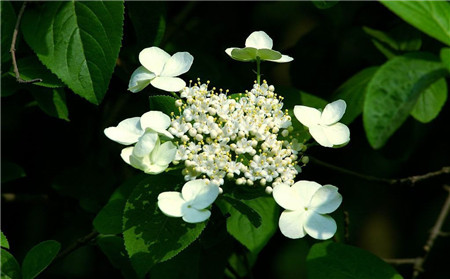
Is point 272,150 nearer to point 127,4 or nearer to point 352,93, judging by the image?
point 352,93

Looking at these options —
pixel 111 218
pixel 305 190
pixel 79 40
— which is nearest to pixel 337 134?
pixel 305 190

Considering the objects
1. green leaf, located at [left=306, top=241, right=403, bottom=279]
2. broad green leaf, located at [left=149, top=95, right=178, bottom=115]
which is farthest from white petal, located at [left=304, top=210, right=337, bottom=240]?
broad green leaf, located at [left=149, top=95, right=178, bottom=115]

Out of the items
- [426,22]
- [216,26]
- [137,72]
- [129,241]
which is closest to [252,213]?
[129,241]

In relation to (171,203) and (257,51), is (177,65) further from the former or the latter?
(171,203)

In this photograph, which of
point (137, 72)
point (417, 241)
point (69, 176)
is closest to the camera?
point (137, 72)

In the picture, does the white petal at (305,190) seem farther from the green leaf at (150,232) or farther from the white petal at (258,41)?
the white petal at (258,41)
